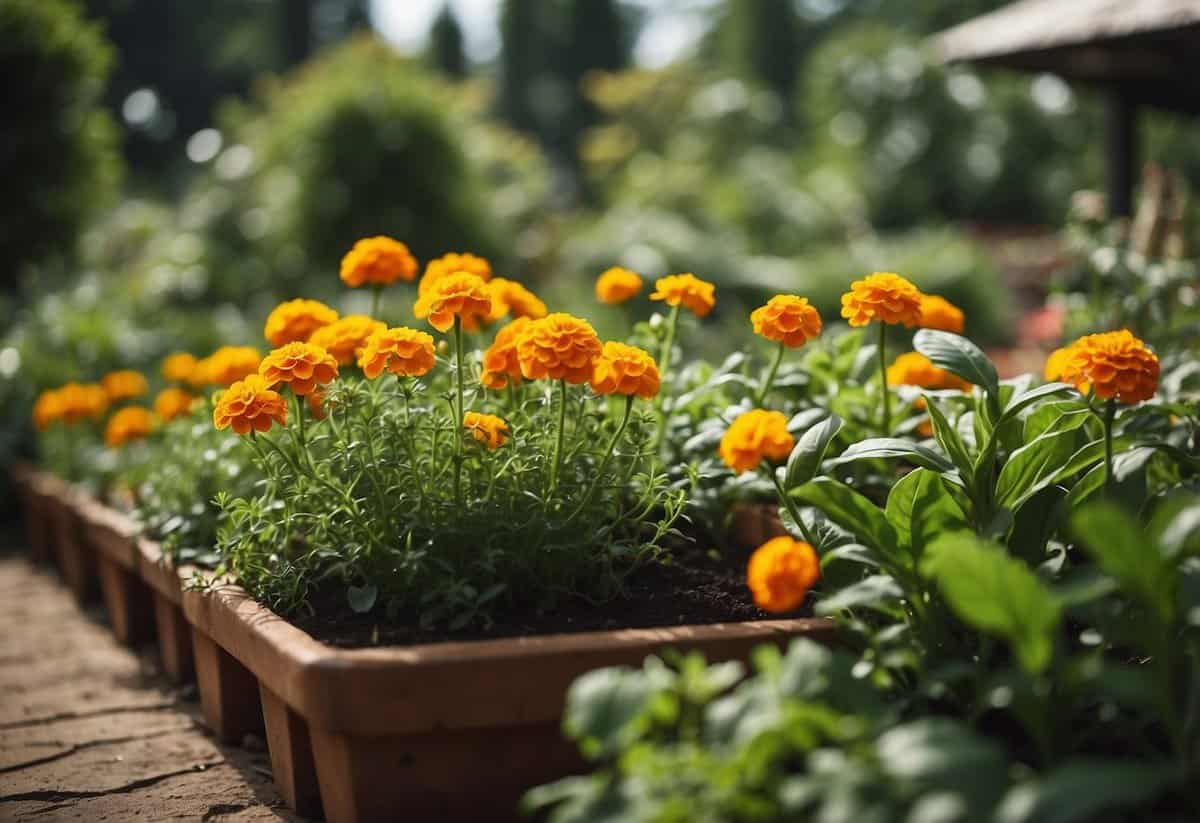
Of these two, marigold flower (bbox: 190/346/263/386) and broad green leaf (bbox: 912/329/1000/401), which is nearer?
broad green leaf (bbox: 912/329/1000/401)

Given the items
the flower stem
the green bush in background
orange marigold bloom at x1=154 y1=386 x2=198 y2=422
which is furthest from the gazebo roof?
the green bush in background

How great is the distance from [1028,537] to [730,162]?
43.8 ft

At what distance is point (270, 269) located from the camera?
27.8ft

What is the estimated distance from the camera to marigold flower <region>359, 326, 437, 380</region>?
1934mm

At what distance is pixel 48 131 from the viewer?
6.45m

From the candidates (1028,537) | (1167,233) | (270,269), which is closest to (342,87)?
(270,269)

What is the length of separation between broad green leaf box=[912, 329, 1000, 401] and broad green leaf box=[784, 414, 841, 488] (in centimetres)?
24

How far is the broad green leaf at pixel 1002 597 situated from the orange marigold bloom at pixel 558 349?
0.64 m

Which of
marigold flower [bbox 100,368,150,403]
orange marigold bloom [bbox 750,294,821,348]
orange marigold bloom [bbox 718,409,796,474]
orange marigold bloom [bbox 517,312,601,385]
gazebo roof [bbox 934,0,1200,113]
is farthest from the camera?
marigold flower [bbox 100,368,150,403]

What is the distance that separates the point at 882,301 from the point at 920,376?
20.7 inches

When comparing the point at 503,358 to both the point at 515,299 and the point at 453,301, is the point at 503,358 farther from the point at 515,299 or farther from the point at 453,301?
the point at 515,299

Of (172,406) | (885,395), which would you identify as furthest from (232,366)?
(885,395)

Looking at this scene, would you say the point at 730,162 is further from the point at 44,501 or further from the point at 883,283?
the point at 883,283

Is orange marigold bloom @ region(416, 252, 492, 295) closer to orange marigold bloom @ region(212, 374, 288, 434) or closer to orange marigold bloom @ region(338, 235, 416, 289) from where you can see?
orange marigold bloom @ region(338, 235, 416, 289)
